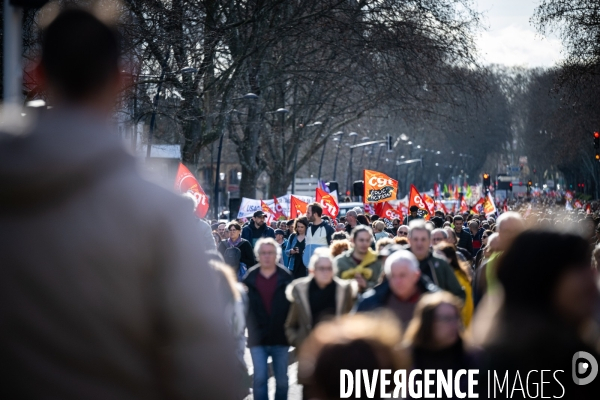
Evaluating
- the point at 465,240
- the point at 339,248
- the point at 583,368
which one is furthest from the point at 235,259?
the point at 583,368

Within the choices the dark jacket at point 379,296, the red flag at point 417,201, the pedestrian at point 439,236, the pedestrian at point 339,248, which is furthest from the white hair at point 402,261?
the red flag at point 417,201

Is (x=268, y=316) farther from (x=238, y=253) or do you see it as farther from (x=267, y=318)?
(x=238, y=253)

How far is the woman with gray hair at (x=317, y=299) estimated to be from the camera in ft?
28.2

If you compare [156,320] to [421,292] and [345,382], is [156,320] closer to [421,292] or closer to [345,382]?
[345,382]

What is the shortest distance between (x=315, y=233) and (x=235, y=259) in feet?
5.03

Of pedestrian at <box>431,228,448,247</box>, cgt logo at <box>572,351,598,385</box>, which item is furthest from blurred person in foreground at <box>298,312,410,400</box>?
pedestrian at <box>431,228,448,247</box>

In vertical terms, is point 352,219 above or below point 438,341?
below

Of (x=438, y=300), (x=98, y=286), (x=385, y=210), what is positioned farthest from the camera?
(x=385, y=210)

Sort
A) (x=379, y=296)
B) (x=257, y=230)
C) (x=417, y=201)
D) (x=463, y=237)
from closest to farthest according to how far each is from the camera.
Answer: (x=379, y=296), (x=257, y=230), (x=463, y=237), (x=417, y=201)

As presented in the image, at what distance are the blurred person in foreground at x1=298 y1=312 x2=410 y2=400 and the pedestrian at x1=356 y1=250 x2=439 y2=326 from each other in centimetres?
379

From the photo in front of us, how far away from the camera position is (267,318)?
9227 millimetres

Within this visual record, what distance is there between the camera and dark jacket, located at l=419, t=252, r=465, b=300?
28.8 feet

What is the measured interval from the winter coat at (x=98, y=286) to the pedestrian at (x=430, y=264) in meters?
6.63

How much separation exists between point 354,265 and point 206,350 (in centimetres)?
768
